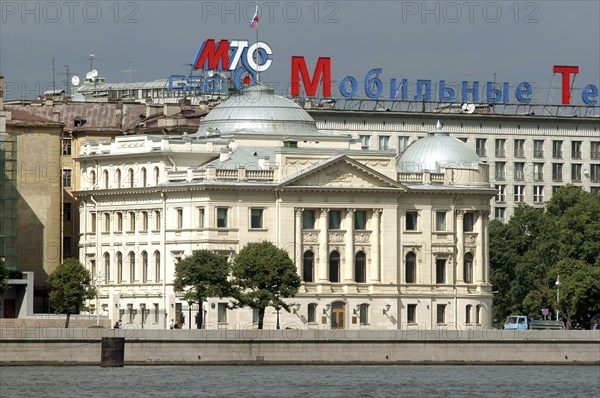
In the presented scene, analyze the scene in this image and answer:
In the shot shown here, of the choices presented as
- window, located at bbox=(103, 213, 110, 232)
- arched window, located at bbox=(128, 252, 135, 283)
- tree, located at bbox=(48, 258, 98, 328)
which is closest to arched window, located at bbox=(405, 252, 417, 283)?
Answer: arched window, located at bbox=(128, 252, 135, 283)

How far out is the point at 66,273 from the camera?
156 meters

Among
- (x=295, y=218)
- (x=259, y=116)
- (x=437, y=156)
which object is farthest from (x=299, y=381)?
(x=437, y=156)

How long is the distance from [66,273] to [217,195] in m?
10.5

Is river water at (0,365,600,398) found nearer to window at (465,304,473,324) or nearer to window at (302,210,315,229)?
window at (302,210,315,229)

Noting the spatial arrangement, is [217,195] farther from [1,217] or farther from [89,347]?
[89,347]

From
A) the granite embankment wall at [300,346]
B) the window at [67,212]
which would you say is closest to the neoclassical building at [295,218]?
the window at [67,212]

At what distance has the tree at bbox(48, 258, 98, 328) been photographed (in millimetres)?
155625

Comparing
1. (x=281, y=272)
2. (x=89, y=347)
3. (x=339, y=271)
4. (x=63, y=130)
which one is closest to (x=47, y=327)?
(x=89, y=347)

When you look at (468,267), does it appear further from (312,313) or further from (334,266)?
(312,313)

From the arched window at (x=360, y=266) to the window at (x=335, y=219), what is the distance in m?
2.32

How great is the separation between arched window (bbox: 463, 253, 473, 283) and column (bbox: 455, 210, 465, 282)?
67cm

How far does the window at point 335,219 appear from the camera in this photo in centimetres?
16475

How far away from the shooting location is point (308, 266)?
163875 millimetres

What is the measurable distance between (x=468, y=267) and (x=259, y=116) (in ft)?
53.0
